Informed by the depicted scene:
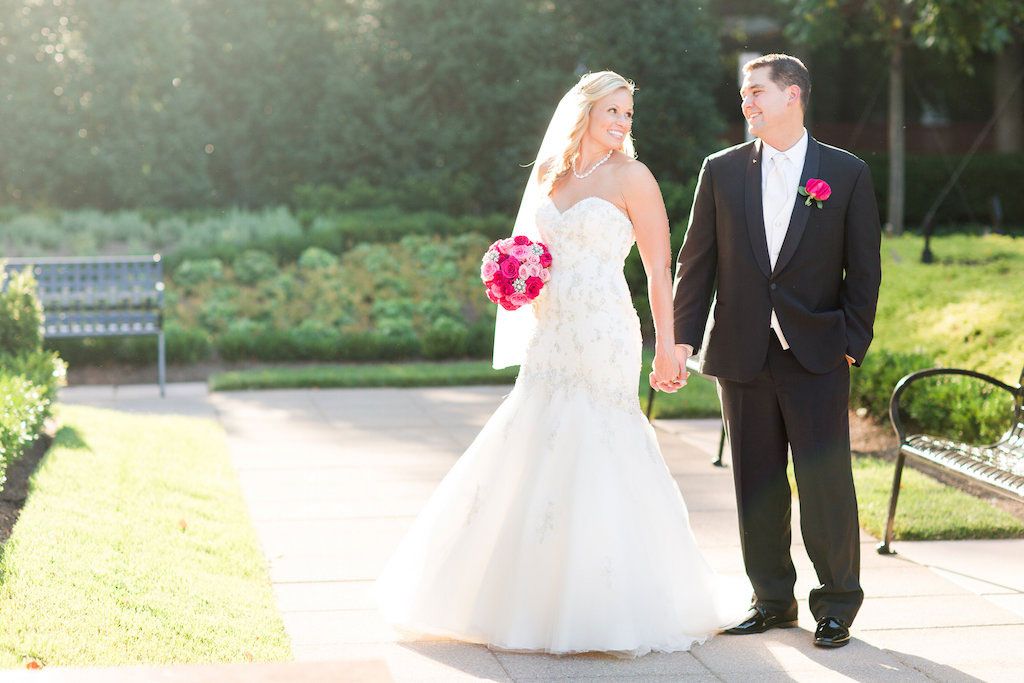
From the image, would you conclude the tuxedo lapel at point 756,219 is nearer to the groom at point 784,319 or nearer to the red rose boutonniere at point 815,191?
the groom at point 784,319

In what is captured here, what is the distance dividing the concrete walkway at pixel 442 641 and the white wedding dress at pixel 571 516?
4.5 inches

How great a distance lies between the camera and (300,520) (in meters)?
6.12

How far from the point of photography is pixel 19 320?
25.7 ft

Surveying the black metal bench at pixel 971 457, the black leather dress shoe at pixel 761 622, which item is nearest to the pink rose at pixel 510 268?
the black leather dress shoe at pixel 761 622

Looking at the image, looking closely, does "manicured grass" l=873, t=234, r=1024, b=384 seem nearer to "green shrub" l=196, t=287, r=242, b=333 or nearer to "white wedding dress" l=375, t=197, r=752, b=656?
"white wedding dress" l=375, t=197, r=752, b=656

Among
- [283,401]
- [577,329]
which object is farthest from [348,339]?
[577,329]

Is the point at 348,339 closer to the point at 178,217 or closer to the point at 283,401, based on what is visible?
the point at 283,401

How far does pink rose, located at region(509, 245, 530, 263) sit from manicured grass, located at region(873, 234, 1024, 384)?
4.42m

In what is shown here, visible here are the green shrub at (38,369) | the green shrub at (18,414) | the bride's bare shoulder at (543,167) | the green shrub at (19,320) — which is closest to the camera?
the bride's bare shoulder at (543,167)

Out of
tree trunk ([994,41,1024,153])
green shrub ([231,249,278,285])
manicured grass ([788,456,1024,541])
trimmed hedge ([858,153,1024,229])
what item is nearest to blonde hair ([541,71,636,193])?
manicured grass ([788,456,1024,541])

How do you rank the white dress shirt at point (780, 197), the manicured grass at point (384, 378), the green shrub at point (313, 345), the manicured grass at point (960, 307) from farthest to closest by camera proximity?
the green shrub at point (313, 345) < the manicured grass at point (384, 378) < the manicured grass at point (960, 307) < the white dress shirt at point (780, 197)

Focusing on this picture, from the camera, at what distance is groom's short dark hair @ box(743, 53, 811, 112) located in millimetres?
4199

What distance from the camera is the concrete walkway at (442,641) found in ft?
13.2

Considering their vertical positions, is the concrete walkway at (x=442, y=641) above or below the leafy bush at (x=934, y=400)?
below
